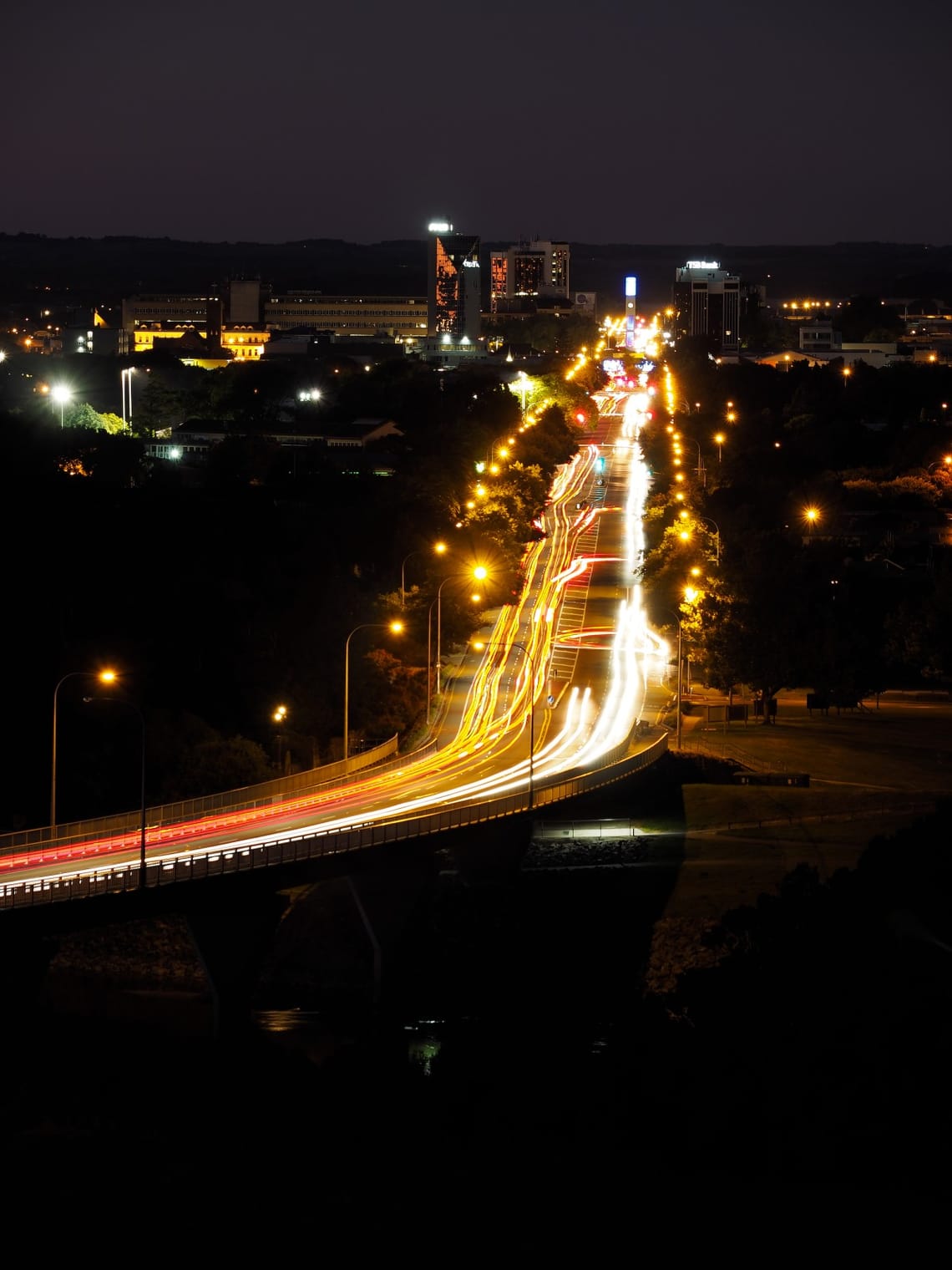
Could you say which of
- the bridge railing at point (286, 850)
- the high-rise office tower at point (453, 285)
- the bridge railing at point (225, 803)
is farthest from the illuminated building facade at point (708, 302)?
the bridge railing at point (286, 850)

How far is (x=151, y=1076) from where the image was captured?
17188 mm

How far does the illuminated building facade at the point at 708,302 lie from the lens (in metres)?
141

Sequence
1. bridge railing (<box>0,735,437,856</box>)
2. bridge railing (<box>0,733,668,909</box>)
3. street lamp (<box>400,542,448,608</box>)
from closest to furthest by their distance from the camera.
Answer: bridge railing (<box>0,733,668,909</box>), bridge railing (<box>0,735,437,856</box>), street lamp (<box>400,542,448,608</box>)

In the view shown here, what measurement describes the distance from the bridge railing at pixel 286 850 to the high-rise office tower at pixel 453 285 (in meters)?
105

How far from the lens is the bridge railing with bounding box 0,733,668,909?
16281 mm

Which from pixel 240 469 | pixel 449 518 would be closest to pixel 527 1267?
pixel 449 518

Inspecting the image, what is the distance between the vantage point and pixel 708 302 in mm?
144125

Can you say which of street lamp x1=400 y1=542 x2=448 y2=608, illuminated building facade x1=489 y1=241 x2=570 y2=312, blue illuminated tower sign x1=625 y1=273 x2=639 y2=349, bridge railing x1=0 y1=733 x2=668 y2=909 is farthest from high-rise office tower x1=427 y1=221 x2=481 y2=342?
bridge railing x1=0 y1=733 x2=668 y2=909

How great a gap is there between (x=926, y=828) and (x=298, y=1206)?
30.7ft

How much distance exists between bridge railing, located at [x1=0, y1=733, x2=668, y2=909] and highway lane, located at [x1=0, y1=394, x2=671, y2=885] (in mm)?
422

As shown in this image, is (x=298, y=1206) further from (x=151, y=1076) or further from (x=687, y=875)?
(x=687, y=875)

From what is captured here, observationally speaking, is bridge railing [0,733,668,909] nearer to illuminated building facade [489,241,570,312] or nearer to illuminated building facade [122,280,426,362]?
illuminated building facade [122,280,426,362]

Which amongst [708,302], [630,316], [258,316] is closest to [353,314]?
[258,316]

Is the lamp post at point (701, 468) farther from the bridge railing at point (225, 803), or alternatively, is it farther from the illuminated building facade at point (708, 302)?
the illuminated building facade at point (708, 302)
